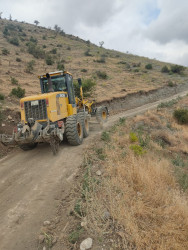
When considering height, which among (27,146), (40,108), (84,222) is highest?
(40,108)

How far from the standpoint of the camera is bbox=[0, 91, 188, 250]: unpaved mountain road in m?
3.09

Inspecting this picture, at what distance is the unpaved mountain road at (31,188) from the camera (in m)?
3.09

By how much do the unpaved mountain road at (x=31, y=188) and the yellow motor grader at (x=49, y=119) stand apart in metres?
0.59

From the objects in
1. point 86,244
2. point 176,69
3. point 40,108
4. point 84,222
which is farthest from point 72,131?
point 176,69

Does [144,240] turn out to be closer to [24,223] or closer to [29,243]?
[29,243]

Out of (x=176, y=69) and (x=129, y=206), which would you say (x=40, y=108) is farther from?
(x=176, y=69)

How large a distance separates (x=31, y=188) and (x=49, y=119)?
2.74 meters

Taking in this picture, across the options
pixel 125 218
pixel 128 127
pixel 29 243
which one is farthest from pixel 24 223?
pixel 128 127

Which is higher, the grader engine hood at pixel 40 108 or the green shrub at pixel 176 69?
the green shrub at pixel 176 69

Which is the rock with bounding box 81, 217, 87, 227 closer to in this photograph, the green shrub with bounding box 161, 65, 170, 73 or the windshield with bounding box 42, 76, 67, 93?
the windshield with bounding box 42, 76, 67, 93

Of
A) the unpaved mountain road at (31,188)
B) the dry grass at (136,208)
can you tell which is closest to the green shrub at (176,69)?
the unpaved mountain road at (31,188)

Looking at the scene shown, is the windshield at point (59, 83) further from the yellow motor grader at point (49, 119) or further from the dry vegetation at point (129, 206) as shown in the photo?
the dry vegetation at point (129, 206)

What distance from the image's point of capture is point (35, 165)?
18.9ft

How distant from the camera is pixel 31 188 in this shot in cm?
443
